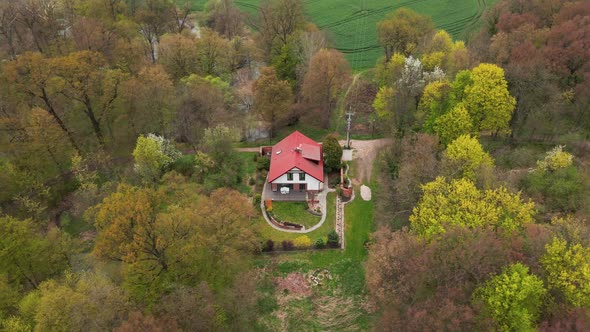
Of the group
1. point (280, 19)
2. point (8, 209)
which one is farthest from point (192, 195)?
point (280, 19)

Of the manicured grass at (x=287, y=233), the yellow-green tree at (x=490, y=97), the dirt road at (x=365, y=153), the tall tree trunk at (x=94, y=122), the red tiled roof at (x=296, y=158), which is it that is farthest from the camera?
the tall tree trunk at (x=94, y=122)

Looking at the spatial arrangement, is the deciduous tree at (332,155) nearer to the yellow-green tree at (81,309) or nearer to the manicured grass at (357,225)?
the manicured grass at (357,225)

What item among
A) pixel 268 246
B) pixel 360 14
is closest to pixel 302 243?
pixel 268 246

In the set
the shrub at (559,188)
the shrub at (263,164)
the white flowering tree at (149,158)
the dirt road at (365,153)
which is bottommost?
the dirt road at (365,153)

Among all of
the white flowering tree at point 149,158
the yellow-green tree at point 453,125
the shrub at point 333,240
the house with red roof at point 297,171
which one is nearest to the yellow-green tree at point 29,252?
the white flowering tree at point 149,158

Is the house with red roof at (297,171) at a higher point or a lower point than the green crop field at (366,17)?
lower

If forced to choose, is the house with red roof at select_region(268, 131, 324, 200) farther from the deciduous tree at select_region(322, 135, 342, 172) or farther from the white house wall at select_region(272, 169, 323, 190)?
the deciduous tree at select_region(322, 135, 342, 172)
